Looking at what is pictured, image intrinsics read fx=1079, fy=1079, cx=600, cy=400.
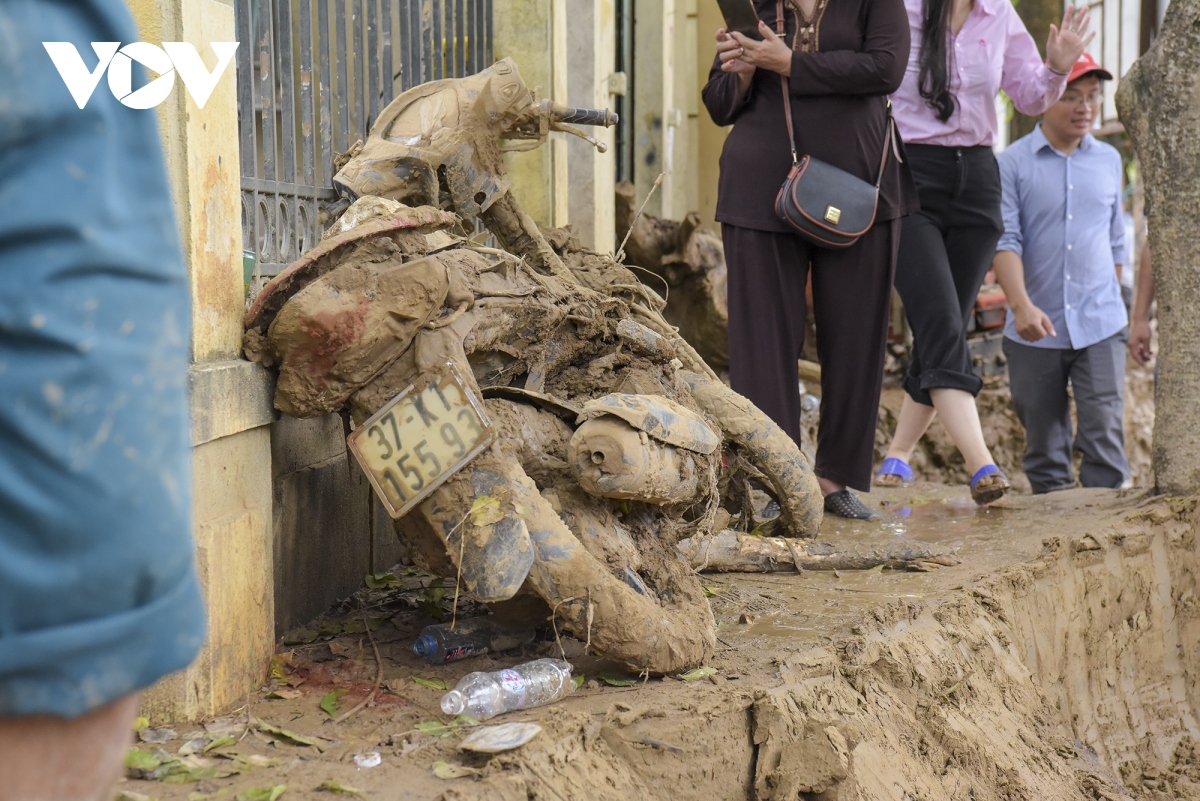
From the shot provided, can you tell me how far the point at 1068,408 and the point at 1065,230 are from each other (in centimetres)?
90

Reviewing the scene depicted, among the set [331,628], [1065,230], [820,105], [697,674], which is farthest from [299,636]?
[1065,230]

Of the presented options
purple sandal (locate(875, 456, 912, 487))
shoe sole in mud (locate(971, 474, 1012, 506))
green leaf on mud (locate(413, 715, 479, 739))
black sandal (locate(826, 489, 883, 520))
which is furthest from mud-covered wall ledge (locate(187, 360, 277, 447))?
purple sandal (locate(875, 456, 912, 487))

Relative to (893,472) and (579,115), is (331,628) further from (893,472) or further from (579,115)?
(893,472)

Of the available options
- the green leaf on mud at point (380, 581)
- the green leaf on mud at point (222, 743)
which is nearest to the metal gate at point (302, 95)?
the green leaf on mud at point (380, 581)

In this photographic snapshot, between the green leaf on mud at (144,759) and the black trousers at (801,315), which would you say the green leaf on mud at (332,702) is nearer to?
the green leaf on mud at (144,759)

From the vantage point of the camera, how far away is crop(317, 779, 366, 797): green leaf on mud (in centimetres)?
201

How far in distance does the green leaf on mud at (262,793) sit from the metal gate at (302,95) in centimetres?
127

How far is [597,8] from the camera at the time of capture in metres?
5.93

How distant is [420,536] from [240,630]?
0.46 meters

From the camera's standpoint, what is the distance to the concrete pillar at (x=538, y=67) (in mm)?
5195

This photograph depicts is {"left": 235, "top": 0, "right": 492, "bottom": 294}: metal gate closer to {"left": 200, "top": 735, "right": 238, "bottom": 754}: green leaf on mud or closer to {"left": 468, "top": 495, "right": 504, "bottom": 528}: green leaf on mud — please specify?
{"left": 468, "top": 495, "right": 504, "bottom": 528}: green leaf on mud

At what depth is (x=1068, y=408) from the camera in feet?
18.0

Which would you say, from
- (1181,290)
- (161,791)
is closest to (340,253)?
(161,791)

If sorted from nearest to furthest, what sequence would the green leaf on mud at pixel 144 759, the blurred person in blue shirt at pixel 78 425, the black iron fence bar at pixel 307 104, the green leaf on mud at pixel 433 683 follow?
the blurred person in blue shirt at pixel 78 425
the green leaf on mud at pixel 144 759
the green leaf on mud at pixel 433 683
the black iron fence bar at pixel 307 104
